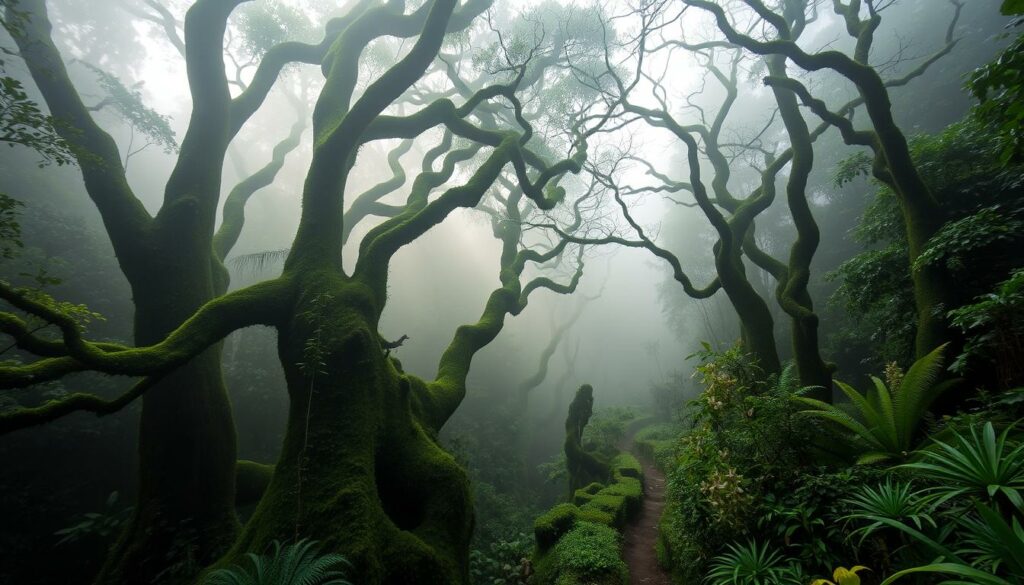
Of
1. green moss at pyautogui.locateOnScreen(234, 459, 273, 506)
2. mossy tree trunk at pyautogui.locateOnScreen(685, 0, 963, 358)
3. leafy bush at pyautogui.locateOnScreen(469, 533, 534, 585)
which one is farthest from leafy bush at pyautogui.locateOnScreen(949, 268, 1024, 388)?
green moss at pyautogui.locateOnScreen(234, 459, 273, 506)

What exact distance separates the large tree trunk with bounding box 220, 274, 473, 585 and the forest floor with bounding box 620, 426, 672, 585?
3341mm

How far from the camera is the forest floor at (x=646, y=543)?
5.58 meters

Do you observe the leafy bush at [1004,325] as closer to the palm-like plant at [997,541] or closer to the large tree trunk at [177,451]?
the palm-like plant at [997,541]

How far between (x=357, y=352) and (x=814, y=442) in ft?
15.5

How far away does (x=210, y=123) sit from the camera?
555 centimetres

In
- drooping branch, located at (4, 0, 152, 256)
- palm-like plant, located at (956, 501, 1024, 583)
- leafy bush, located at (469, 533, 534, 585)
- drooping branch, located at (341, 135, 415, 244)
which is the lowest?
leafy bush, located at (469, 533, 534, 585)

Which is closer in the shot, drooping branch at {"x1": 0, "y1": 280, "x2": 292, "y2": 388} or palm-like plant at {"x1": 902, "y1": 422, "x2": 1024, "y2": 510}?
palm-like plant at {"x1": 902, "y1": 422, "x2": 1024, "y2": 510}

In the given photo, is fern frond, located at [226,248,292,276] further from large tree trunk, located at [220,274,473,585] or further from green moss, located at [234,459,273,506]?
large tree trunk, located at [220,274,473,585]

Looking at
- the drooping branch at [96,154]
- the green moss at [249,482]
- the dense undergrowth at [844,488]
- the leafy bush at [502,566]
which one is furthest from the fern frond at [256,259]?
the dense undergrowth at [844,488]

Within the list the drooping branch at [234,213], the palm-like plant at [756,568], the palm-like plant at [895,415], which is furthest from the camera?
the drooping branch at [234,213]

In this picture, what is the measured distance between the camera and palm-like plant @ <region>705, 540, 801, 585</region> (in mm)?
2836

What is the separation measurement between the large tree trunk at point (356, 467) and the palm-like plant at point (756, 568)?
2255 mm

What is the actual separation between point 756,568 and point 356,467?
3361 mm

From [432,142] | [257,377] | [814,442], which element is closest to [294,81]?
[432,142]
